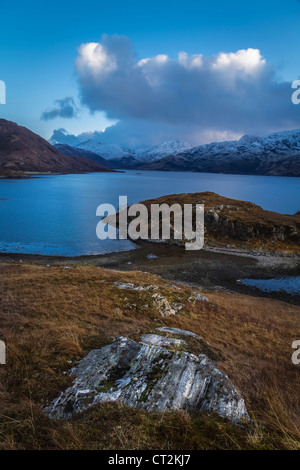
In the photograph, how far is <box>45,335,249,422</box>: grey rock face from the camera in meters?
6.00

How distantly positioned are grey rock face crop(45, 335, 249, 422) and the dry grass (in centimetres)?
45

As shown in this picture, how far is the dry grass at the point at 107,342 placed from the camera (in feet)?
15.3

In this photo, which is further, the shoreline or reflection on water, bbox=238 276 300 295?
the shoreline

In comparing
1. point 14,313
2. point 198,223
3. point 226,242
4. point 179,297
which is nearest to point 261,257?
point 226,242

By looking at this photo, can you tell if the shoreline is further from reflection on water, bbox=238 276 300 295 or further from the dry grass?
the dry grass

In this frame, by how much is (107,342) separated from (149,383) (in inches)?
107

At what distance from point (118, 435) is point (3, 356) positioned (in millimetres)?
5209

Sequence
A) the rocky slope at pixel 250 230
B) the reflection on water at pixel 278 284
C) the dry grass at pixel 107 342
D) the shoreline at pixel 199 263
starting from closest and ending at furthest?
the dry grass at pixel 107 342 → the reflection on water at pixel 278 284 → the shoreline at pixel 199 263 → the rocky slope at pixel 250 230

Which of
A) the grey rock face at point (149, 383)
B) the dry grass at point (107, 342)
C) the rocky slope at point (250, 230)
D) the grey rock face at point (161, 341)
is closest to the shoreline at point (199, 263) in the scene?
the rocky slope at point (250, 230)

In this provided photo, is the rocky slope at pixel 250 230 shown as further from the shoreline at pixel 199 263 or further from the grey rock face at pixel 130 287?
the grey rock face at pixel 130 287

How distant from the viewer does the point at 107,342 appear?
9.01 m

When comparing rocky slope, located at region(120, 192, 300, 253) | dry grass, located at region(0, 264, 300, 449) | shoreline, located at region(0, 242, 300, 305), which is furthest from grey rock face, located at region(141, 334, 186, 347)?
rocky slope, located at region(120, 192, 300, 253)

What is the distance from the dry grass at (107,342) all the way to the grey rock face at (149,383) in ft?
1.47

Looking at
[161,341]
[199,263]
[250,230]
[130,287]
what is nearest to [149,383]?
[161,341]
